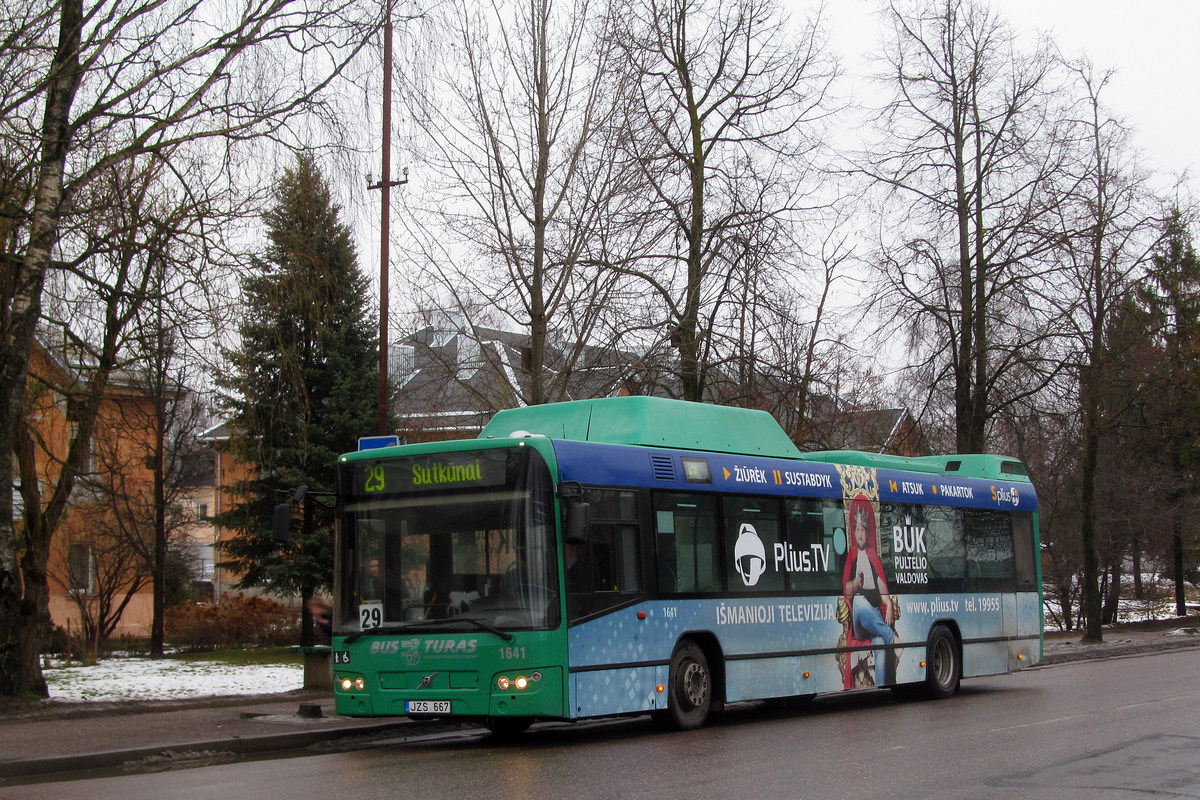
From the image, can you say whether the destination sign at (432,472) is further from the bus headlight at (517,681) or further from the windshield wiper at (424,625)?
the bus headlight at (517,681)

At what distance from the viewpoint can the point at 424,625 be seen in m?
11.4

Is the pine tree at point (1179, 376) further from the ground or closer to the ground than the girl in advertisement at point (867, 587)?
further from the ground

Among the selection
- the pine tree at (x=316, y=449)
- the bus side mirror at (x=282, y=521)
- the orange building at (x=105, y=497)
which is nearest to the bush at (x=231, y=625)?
the orange building at (x=105, y=497)

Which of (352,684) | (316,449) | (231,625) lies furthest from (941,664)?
(231,625)

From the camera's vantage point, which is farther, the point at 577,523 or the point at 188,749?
the point at 188,749

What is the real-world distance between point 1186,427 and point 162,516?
111 feet

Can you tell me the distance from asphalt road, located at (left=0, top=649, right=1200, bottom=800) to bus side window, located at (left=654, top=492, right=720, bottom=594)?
157cm

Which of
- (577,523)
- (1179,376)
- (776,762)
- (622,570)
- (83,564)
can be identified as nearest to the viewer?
(776,762)

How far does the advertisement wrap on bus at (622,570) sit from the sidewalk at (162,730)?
1291mm

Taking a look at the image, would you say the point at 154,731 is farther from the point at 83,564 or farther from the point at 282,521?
the point at 83,564

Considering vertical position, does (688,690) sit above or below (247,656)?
above

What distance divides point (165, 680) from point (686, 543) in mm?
13451

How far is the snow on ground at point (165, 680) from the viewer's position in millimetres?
19516

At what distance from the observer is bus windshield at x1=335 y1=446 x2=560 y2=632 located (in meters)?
11.2
